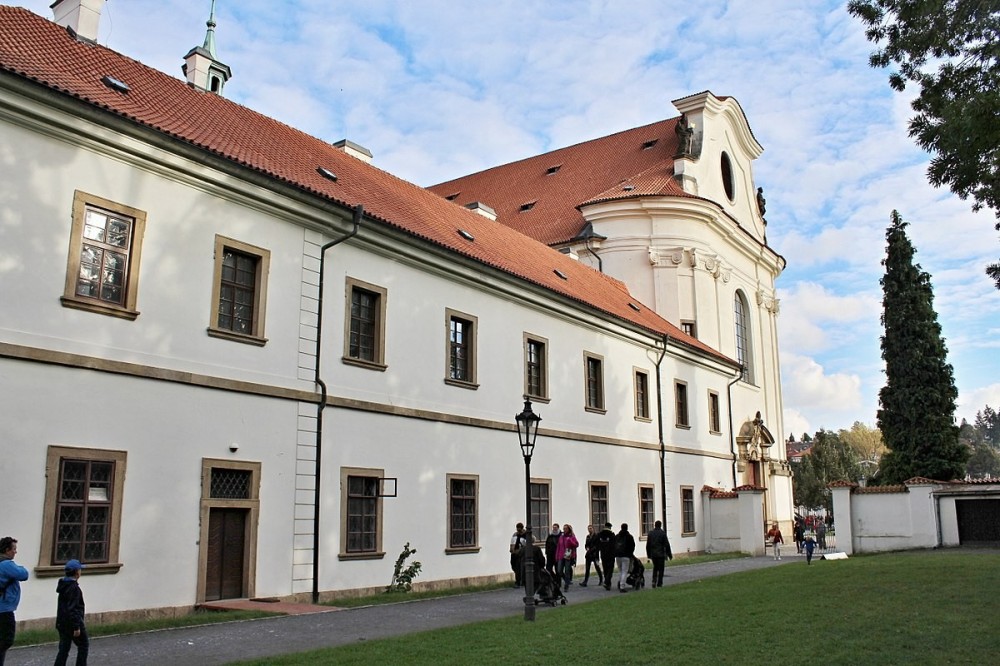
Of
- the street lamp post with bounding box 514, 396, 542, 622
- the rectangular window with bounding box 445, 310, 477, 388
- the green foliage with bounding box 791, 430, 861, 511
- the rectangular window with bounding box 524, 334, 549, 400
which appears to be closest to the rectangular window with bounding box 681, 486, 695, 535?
the rectangular window with bounding box 524, 334, 549, 400

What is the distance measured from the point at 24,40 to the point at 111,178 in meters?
3.59

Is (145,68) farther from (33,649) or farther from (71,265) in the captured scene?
(33,649)

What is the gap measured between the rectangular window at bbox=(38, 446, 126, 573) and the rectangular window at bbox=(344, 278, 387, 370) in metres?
5.33

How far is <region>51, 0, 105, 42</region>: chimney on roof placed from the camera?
58.7 feet

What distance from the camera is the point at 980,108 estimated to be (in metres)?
10.4

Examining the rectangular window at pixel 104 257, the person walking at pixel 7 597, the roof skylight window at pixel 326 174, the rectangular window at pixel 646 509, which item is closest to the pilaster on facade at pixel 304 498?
the rectangular window at pixel 104 257

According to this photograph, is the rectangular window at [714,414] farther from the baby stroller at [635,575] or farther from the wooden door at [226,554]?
the wooden door at [226,554]

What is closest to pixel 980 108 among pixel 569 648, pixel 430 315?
pixel 569 648

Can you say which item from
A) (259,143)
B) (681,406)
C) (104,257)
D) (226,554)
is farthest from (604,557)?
(681,406)

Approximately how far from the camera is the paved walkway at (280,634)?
1006 cm

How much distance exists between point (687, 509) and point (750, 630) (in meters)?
19.6

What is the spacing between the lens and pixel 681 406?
31.1m

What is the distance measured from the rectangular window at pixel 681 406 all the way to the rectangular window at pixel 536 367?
8659 millimetres

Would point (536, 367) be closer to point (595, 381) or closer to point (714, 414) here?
point (595, 381)
